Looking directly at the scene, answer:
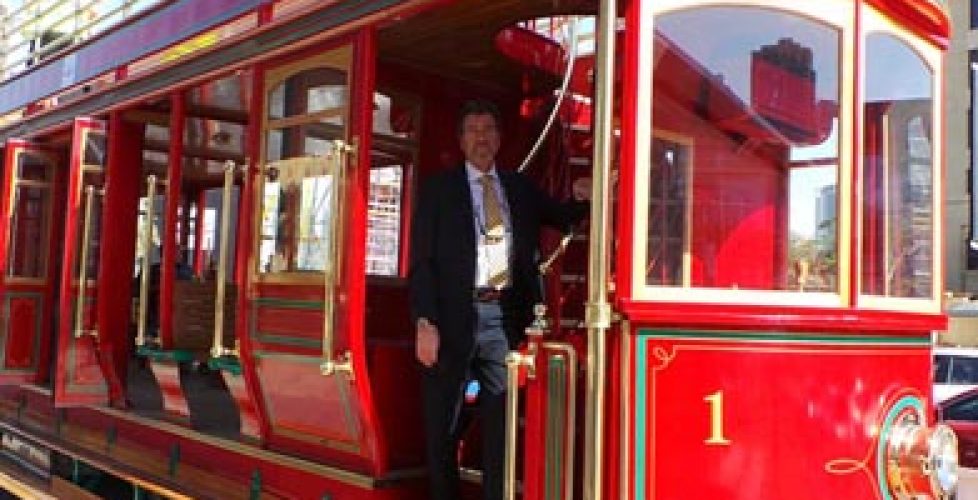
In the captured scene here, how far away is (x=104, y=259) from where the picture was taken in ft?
17.4

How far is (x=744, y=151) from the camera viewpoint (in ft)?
9.54

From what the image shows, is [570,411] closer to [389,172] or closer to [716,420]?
[716,420]

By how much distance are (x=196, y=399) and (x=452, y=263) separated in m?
2.80

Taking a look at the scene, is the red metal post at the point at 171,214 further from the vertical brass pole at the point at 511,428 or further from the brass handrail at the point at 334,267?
the vertical brass pole at the point at 511,428

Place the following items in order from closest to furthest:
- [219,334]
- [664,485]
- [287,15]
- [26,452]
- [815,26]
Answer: [664,485]
[815,26]
[287,15]
[219,334]
[26,452]

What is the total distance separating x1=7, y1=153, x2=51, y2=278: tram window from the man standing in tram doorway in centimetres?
380

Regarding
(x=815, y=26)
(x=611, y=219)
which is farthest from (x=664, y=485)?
(x=815, y=26)

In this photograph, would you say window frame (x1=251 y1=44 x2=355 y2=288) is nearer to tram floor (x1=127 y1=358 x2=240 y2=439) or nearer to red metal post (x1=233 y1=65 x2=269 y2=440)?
red metal post (x1=233 y1=65 x2=269 y2=440)

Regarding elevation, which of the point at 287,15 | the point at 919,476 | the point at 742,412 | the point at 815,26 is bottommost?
A: the point at 919,476

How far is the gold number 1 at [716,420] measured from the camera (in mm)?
2648

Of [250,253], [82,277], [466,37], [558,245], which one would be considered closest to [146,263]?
[82,277]

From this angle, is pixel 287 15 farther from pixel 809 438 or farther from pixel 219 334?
pixel 809 438

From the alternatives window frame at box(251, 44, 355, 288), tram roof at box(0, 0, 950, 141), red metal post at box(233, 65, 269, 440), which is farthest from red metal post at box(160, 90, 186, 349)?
window frame at box(251, 44, 355, 288)

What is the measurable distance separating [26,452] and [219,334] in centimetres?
281
